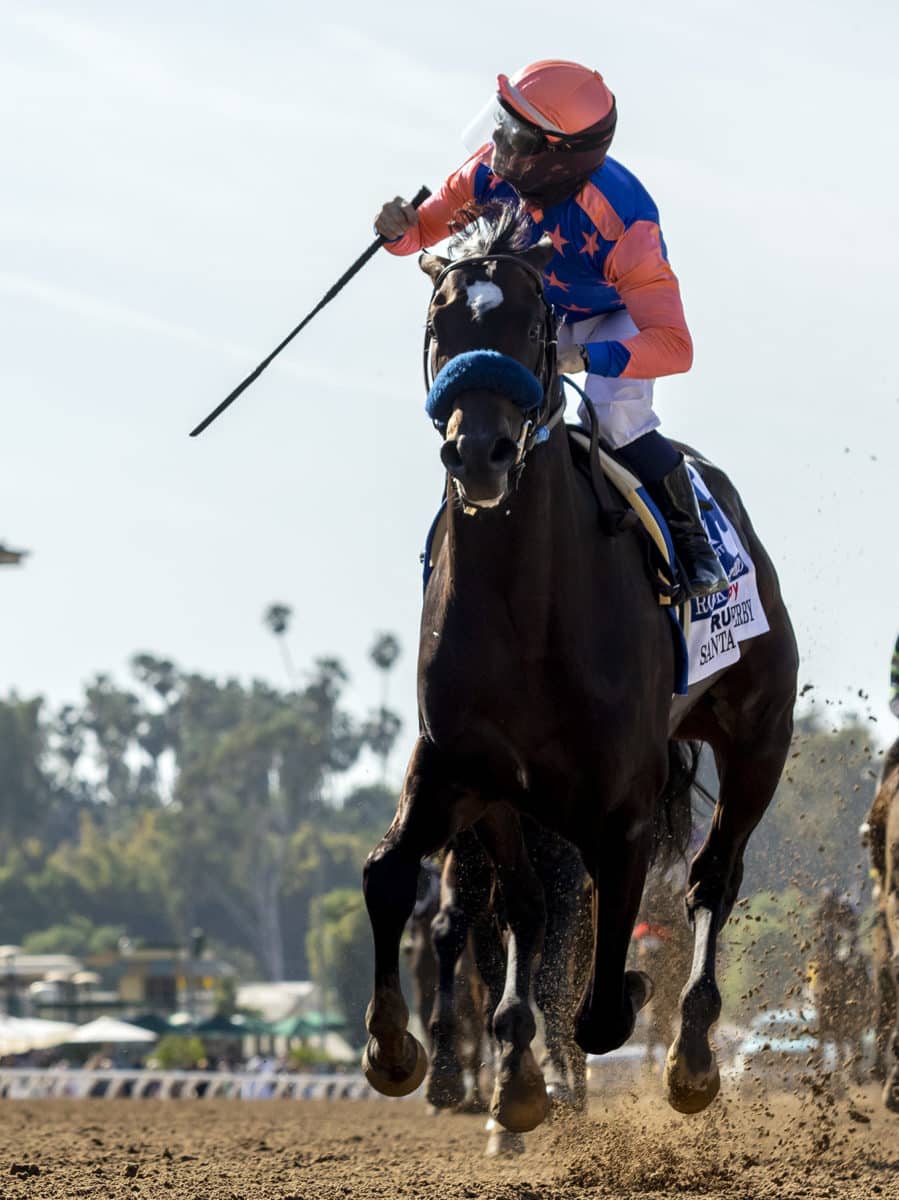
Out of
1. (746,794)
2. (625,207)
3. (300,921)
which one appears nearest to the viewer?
Answer: (625,207)

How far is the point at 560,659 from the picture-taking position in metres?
6.20

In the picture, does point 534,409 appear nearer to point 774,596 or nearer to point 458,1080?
point 774,596

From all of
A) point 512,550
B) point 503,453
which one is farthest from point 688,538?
point 503,453

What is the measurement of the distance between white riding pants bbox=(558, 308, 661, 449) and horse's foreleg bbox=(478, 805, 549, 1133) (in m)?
1.36

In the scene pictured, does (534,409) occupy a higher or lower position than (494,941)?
higher

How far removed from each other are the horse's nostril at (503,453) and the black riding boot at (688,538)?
151cm

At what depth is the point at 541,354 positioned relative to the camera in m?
6.06

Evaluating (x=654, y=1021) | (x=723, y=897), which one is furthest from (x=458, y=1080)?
(x=723, y=897)

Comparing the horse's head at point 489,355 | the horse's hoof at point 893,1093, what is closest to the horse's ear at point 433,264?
the horse's head at point 489,355

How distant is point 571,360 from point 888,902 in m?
4.60

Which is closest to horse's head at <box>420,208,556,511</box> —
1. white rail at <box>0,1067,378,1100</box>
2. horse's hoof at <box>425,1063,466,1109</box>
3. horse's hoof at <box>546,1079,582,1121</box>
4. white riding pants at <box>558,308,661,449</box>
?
white riding pants at <box>558,308,661,449</box>

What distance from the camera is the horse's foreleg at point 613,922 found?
629 cm

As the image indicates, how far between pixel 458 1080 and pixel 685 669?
4483 millimetres

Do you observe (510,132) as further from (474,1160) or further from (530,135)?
(474,1160)
